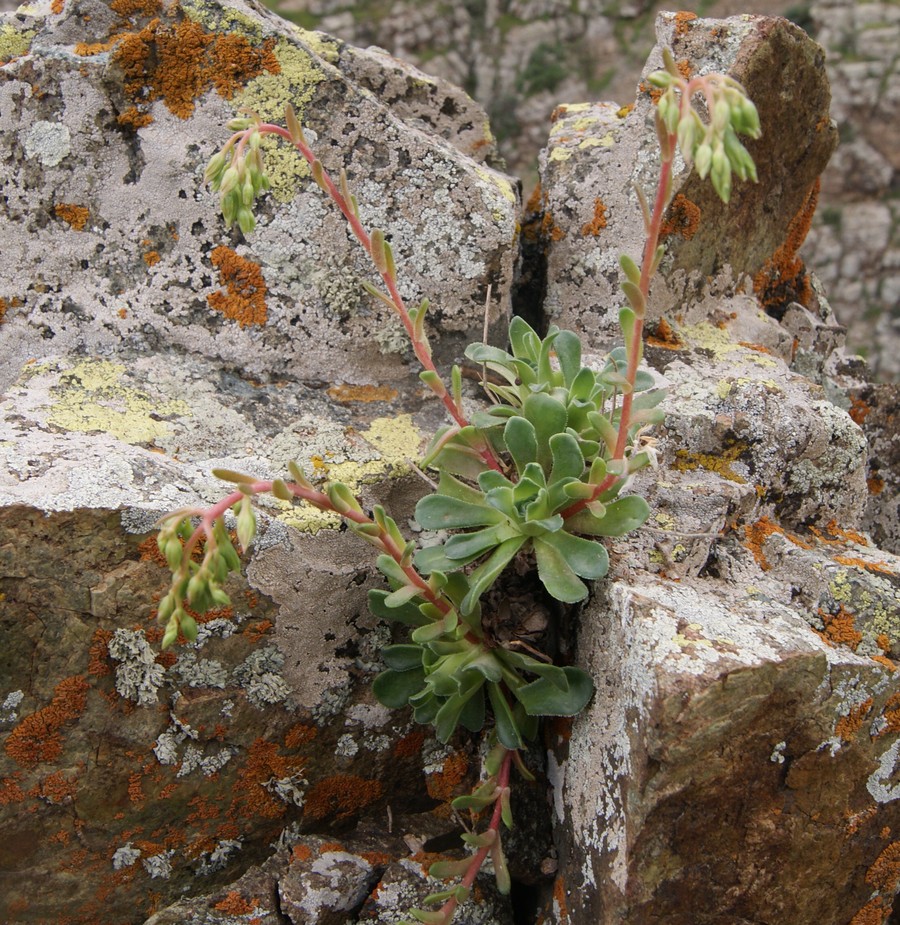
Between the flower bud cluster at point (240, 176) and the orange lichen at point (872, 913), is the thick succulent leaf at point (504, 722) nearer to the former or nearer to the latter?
the orange lichen at point (872, 913)

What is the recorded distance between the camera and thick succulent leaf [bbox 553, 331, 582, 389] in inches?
109

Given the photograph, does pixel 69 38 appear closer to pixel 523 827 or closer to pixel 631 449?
pixel 631 449

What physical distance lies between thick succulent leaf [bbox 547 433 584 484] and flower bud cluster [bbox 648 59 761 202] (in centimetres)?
80

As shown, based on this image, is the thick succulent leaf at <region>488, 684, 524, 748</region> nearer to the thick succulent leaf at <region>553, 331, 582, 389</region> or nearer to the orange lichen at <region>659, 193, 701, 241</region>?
the thick succulent leaf at <region>553, 331, 582, 389</region>

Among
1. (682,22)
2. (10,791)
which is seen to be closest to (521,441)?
(10,791)

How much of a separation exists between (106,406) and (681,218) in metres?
2.30

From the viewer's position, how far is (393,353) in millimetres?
3301

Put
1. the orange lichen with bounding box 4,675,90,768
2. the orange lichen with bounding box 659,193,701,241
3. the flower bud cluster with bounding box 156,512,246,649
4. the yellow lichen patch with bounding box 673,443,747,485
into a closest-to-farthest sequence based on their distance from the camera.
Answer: the flower bud cluster with bounding box 156,512,246,649
the orange lichen with bounding box 4,675,90,768
the yellow lichen patch with bounding box 673,443,747,485
the orange lichen with bounding box 659,193,701,241

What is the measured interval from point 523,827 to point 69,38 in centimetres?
317

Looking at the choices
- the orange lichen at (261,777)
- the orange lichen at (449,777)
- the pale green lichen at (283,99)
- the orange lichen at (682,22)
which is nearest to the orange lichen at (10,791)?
the orange lichen at (261,777)

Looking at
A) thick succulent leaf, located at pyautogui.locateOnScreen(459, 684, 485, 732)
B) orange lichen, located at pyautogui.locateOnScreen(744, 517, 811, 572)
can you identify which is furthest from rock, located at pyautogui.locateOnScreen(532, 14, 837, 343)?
thick succulent leaf, located at pyautogui.locateOnScreen(459, 684, 485, 732)

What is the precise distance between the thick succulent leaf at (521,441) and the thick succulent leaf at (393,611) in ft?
1.74

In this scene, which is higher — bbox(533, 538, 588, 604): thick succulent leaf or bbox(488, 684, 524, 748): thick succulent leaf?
bbox(533, 538, 588, 604): thick succulent leaf

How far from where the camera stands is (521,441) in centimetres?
251
